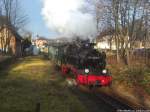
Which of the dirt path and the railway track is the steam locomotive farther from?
the dirt path

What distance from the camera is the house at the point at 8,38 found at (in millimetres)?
69250

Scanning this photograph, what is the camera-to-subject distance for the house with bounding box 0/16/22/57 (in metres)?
69.2

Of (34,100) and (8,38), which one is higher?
(8,38)

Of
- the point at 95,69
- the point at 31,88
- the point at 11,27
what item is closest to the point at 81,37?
the point at 95,69

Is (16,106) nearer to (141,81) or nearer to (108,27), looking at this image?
(141,81)

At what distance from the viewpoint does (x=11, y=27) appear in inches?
2827

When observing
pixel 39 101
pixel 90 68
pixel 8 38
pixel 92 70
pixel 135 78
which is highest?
pixel 8 38

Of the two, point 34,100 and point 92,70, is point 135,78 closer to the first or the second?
point 92,70

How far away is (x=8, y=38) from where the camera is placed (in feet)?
233

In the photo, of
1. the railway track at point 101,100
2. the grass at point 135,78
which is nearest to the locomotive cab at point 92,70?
the railway track at point 101,100

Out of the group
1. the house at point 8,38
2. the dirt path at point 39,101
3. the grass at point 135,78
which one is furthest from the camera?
the house at point 8,38

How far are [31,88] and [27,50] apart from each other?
76.4 metres

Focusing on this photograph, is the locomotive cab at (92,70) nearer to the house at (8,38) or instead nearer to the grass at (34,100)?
the grass at (34,100)

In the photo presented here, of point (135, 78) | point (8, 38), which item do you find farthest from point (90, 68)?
point (8, 38)
